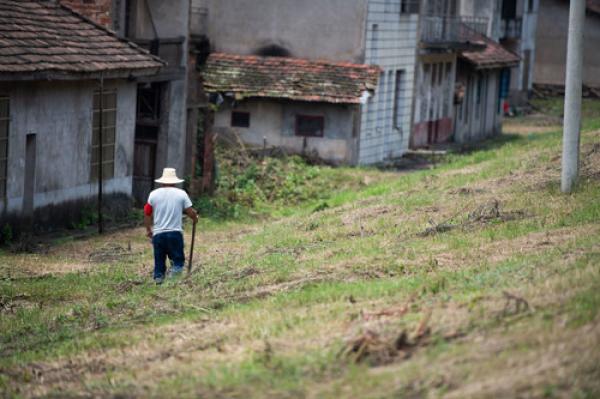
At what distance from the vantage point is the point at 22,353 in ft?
37.5

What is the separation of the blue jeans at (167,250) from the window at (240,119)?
17694 mm

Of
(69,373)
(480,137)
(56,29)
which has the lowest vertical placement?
(480,137)

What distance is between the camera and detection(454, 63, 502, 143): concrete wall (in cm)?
4416

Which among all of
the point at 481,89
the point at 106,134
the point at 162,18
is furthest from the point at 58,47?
the point at 481,89

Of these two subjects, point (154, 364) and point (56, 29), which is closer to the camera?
point (154, 364)

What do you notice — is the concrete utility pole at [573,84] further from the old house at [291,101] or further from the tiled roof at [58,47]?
the old house at [291,101]

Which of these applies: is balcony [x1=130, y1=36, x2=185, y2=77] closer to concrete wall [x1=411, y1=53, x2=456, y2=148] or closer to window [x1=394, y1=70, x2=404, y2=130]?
window [x1=394, y1=70, x2=404, y2=130]

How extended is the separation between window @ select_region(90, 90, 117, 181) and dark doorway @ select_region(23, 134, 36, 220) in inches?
86.7

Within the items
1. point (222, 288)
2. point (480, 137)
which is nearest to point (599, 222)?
point (222, 288)

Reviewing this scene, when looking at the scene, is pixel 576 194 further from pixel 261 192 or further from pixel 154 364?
pixel 261 192

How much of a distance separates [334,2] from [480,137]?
15071mm

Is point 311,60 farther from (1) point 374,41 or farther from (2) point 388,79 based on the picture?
(2) point 388,79

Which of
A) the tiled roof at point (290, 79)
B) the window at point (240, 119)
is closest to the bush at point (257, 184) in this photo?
the tiled roof at point (290, 79)

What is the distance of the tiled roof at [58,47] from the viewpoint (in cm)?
1955
